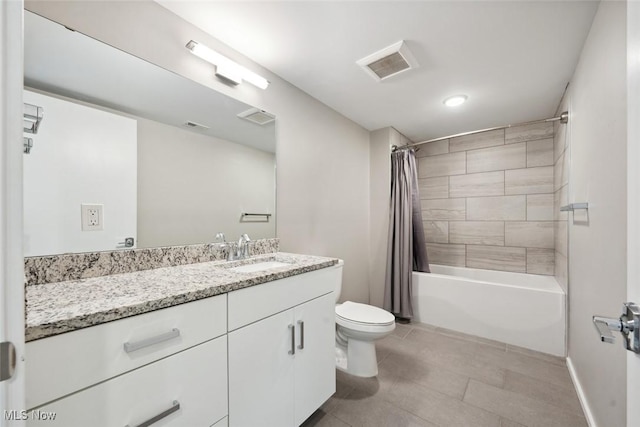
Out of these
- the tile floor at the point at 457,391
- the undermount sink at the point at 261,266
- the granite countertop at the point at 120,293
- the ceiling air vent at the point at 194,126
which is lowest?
the tile floor at the point at 457,391

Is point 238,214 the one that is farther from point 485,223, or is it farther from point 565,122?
point 485,223

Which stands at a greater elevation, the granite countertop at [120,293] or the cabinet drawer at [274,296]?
the granite countertop at [120,293]

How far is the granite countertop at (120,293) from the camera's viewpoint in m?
0.67

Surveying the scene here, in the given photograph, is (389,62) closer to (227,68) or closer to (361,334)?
(227,68)

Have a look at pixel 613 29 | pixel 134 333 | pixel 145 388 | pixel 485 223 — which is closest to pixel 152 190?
pixel 134 333

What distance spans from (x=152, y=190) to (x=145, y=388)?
0.93 metres

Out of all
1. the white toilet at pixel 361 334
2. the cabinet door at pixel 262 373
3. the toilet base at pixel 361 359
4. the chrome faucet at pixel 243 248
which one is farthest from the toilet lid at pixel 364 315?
the chrome faucet at pixel 243 248

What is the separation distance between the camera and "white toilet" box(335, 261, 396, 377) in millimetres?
1814

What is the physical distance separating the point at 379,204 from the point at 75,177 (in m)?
2.70

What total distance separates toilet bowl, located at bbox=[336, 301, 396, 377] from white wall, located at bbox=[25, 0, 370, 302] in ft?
2.12

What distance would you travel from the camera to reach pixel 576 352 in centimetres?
182

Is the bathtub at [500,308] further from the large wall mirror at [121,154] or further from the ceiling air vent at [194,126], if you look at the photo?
the ceiling air vent at [194,126]

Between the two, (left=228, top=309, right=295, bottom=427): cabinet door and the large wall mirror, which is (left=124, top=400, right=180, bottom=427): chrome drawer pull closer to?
(left=228, top=309, right=295, bottom=427): cabinet door

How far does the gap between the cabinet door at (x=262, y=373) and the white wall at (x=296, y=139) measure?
0.86 meters
